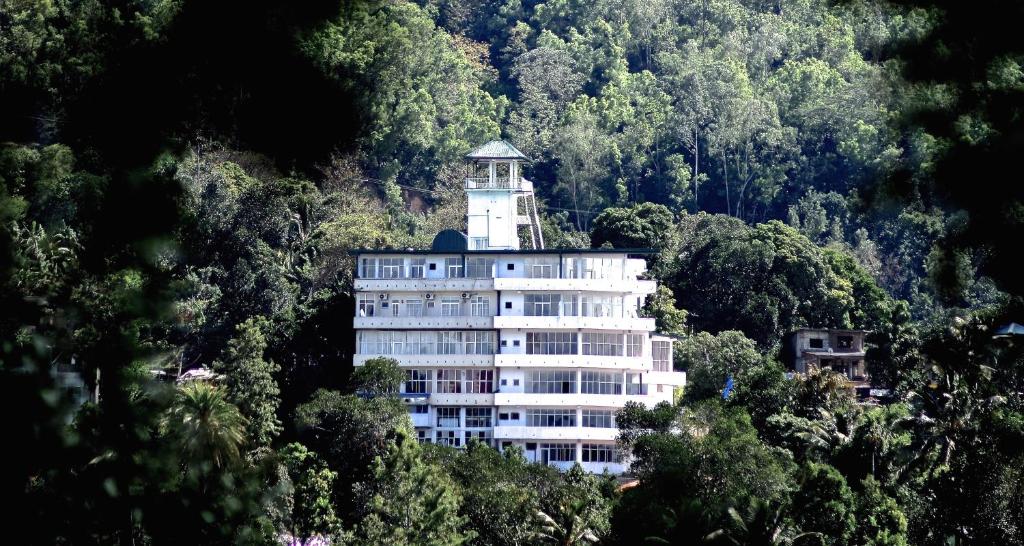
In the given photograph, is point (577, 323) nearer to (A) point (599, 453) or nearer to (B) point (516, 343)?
(B) point (516, 343)

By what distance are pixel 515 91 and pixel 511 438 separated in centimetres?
6763

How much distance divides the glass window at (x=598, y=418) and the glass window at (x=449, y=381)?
201 inches

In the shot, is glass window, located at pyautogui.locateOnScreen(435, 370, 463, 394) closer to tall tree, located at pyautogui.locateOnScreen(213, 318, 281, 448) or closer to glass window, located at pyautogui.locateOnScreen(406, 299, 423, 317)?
glass window, located at pyautogui.locateOnScreen(406, 299, 423, 317)

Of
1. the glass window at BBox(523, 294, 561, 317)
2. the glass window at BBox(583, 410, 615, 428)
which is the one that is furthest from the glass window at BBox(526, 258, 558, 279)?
the glass window at BBox(583, 410, 615, 428)

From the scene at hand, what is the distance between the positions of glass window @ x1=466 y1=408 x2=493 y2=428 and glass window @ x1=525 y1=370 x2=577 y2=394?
182 centimetres

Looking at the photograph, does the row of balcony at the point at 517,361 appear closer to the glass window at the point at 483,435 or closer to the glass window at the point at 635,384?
the glass window at the point at 635,384

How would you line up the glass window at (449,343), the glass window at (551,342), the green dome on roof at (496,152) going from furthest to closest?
the green dome on roof at (496,152) < the glass window at (449,343) < the glass window at (551,342)

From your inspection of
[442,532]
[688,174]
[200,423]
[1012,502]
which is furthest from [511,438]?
[200,423]

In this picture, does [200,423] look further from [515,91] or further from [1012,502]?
[515,91]

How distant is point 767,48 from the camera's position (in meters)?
146

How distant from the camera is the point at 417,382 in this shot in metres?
80.7

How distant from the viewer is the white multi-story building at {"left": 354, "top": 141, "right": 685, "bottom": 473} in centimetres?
7956

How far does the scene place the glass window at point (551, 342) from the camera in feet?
264

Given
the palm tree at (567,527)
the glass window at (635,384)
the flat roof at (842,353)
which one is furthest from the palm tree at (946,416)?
the flat roof at (842,353)
